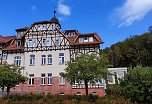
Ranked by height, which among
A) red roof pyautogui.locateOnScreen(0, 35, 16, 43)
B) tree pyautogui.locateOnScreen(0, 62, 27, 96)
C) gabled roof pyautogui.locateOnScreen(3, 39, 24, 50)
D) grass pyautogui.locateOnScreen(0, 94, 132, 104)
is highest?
red roof pyautogui.locateOnScreen(0, 35, 16, 43)

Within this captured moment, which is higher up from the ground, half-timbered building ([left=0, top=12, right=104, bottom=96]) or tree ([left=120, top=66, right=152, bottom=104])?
half-timbered building ([left=0, top=12, right=104, bottom=96])

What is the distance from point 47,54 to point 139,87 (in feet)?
59.9

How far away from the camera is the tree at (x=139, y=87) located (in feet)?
79.9

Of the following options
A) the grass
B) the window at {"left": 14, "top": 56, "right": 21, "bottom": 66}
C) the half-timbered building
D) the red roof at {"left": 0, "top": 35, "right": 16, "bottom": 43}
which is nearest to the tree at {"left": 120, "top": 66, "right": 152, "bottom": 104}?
the grass

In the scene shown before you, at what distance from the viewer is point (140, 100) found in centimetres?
2438

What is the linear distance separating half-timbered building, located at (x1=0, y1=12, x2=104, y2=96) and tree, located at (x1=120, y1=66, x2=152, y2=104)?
10.8 m

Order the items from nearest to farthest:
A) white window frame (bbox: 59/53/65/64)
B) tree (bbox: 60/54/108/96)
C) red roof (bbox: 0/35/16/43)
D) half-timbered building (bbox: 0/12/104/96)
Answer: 1. tree (bbox: 60/54/108/96)
2. half-timbered building (bbox: 0/12/104/96)
3. white window frame (bbox: 59/53/65/64)
4. red roof (bbox: 0/35/16/43)

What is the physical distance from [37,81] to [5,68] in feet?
27.9

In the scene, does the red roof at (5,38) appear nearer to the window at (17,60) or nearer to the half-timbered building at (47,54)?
the half-timbered building at (47,54)

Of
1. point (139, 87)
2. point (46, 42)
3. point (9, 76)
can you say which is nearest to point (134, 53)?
point (46, 42)

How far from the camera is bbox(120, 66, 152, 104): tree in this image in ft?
79.9

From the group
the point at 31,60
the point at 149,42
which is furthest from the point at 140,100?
the point at 149,42

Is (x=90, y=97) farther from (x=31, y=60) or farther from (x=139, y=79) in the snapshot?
(x=31, y=60)

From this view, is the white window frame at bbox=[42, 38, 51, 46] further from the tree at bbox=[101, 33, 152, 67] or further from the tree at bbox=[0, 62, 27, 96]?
the tree at bbox=[101, 33, 152, 67]
